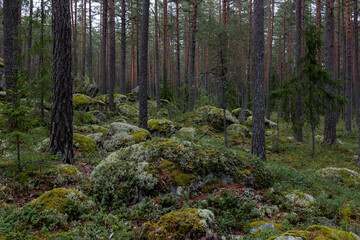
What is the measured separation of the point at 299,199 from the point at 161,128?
8794mm

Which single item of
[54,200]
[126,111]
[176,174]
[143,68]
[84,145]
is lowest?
[54,200]

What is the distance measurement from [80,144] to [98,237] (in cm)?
566

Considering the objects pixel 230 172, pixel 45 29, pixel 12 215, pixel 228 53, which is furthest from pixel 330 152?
pixel 45 29

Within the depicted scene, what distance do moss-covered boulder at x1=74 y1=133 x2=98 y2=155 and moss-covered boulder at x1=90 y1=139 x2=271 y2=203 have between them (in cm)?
331

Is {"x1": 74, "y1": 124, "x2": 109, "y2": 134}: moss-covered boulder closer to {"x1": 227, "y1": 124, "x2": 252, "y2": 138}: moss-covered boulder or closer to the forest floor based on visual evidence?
the forest floor

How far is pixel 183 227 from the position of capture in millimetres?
3066

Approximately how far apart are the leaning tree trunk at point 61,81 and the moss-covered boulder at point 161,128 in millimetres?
6362

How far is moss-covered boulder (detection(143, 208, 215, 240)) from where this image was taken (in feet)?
9.86

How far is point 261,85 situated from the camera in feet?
28.1

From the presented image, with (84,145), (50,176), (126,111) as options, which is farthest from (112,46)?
(50,176)

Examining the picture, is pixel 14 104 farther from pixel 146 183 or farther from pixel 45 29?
pixel 45 29

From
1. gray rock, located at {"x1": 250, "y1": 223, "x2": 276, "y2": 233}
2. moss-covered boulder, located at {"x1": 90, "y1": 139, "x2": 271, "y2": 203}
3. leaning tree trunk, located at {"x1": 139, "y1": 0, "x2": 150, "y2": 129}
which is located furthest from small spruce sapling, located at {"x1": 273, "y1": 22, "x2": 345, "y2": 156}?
gray rock, located at {"x1": 250, "y1": 223, "x2": 276, "y2": 233}

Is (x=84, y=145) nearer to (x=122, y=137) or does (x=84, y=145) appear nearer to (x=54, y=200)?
(x=122, y=137)

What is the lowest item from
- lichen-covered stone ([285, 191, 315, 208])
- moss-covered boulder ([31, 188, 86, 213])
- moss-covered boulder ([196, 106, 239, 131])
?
lichen-covered stone ([285, 191, 315, 208])
